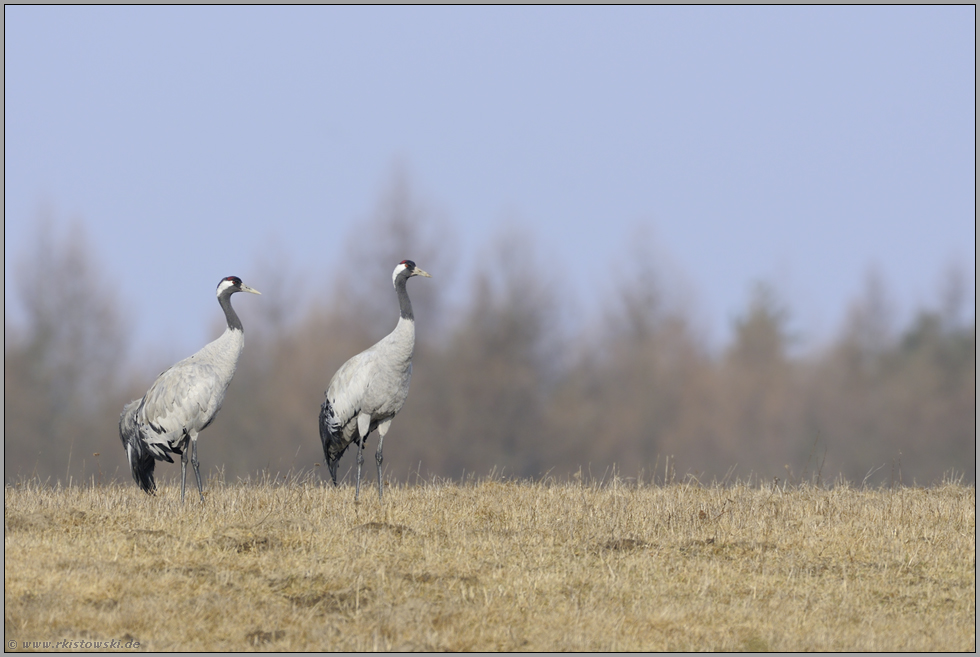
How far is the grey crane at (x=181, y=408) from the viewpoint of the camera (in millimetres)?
9844

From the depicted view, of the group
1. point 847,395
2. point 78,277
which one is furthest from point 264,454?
point 847,395

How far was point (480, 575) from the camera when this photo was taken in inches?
283

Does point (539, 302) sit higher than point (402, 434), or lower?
higher

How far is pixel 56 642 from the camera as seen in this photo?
236 inches

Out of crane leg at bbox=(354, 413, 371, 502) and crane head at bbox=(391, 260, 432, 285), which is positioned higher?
crane head at bbox=(391, 260, 432, 285)

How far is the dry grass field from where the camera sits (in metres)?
6.25

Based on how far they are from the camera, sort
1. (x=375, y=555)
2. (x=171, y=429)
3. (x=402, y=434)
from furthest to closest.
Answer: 1. (x=402, y=434)
2. (x=171, y=429)
3. (x=375, y=555)

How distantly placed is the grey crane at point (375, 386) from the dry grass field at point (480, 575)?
134cm

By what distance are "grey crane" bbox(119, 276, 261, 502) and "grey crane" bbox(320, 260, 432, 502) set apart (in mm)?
1177

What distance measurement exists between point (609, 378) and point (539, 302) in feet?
11.2

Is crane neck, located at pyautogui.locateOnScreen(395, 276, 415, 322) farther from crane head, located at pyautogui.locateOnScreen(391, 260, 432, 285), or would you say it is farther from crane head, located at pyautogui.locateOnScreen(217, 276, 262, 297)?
crane head, located at pyautogui.locateOnScreen(217, 276, 262, 297)

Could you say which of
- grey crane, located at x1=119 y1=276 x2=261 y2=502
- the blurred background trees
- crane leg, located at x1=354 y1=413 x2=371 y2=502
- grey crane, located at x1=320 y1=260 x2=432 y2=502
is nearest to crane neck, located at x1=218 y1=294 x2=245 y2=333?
grey crane, located at x1=119 y1=276 x2=261 y2=502

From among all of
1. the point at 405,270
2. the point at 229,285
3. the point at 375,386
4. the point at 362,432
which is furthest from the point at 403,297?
the point at 229,285

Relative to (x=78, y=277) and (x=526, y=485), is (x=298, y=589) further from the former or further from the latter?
(x=78, y=277)
